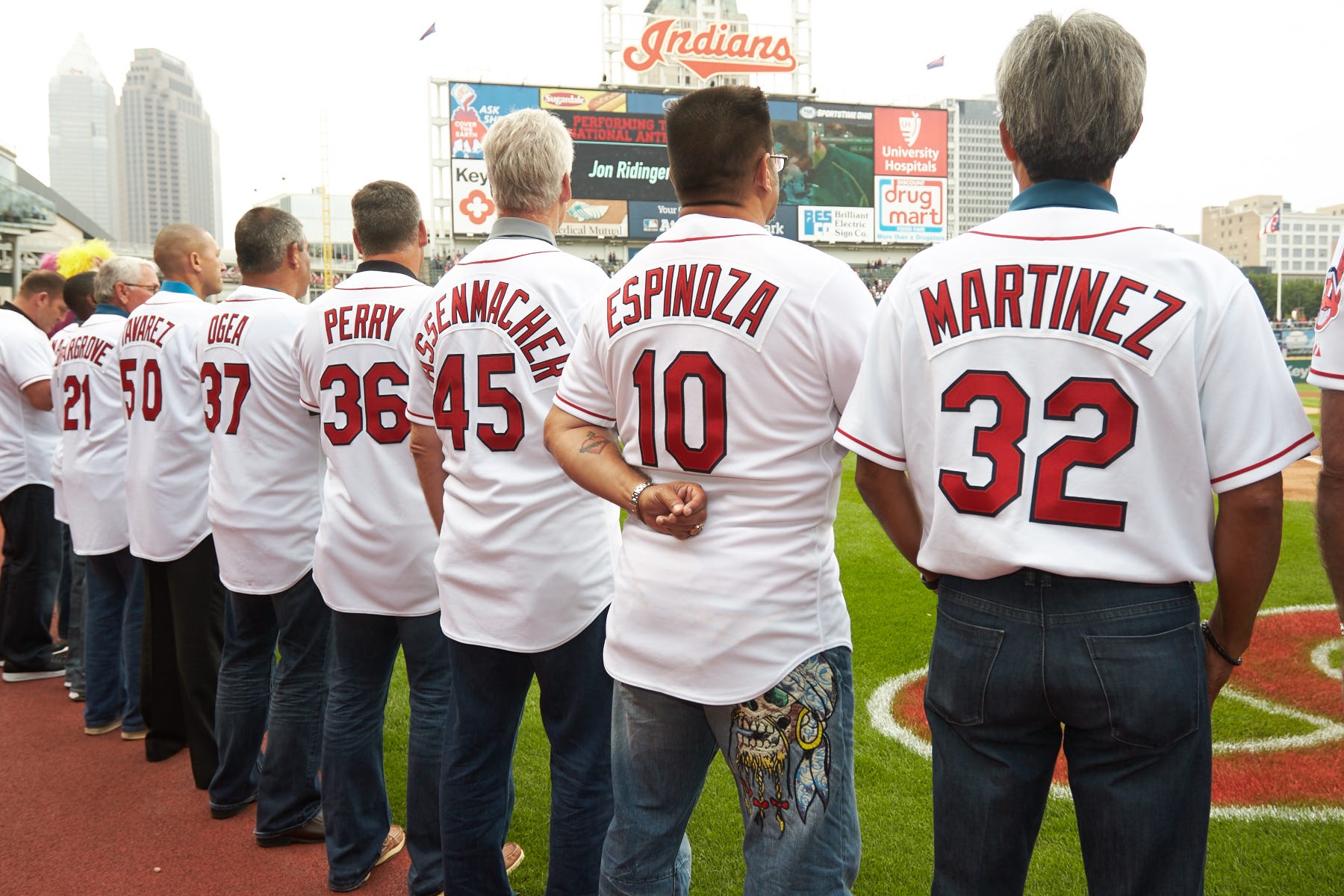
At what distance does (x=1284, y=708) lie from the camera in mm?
4379

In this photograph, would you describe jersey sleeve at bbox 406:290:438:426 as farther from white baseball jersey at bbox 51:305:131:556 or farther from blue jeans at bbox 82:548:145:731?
blue jeans at bbox 82:548:145:731

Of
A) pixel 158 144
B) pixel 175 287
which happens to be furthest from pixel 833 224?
pixel 158 144

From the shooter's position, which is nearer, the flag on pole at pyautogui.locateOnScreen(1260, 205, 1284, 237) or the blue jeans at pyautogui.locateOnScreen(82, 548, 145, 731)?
the blue jeans at pyautogui.locateOnScreen(82, 548, 145, 731)

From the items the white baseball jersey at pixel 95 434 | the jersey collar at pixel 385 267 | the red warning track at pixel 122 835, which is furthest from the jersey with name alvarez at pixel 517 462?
the white baseball jersey at pixel 95 434

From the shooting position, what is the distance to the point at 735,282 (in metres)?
1.78

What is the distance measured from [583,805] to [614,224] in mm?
30681

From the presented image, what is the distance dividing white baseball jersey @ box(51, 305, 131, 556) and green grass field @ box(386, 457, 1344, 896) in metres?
1.51

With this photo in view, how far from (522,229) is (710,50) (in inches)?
1406

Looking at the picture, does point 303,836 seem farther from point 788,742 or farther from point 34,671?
point 34,671

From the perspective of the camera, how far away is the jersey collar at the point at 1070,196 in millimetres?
1569

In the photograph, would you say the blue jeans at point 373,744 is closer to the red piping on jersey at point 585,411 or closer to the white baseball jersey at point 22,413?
the red piping on jersey at point 585,411

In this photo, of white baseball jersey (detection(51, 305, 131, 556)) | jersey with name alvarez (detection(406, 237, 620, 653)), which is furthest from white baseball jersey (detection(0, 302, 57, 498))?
jersey with name alvarez (detection(406, 237, 620, 653))

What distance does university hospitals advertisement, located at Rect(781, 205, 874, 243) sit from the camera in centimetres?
3359

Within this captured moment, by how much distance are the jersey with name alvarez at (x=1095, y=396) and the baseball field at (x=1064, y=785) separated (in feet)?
5.97
